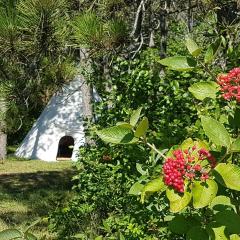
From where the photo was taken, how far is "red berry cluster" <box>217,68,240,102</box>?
61.5 inches

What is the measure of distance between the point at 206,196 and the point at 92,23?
2.59 meters

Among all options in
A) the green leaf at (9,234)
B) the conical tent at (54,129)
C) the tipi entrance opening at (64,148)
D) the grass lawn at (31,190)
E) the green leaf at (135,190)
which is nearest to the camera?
the green leaf at (9,234)

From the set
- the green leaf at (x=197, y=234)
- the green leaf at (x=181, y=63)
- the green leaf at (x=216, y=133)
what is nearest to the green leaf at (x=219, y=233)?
the green leaf at (x=197, y=234)

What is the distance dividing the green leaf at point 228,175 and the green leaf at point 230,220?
0.48 ft

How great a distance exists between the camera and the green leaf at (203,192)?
1.41 metres

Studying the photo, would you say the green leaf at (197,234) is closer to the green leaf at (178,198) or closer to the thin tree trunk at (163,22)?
the green leaf at (178,198)

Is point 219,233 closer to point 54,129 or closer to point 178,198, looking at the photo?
point 178,198

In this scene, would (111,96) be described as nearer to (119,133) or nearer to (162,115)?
(162,115)

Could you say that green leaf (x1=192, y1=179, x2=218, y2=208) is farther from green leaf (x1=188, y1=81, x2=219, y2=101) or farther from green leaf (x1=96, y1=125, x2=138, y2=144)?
green leaf (x1=188, y1=81, x2=219, y2=101)

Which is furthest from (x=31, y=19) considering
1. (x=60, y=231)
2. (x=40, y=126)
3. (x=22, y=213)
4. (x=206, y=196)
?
(x=40, y=126)

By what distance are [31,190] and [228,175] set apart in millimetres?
10145

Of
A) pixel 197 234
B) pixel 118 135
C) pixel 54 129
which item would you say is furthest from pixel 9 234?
Answer: pixel 54 129

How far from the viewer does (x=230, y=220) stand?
1466 millimetres

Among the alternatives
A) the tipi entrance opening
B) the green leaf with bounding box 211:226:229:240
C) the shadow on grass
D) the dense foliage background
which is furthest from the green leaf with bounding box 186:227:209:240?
the tipi entrance opening
